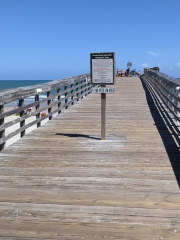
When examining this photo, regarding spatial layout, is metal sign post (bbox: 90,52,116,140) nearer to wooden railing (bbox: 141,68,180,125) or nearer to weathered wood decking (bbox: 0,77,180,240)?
weathered wood decking (bbox: 0,77,180,240)

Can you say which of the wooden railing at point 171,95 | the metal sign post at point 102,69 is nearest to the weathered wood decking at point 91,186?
the wooden railing at point 171,95

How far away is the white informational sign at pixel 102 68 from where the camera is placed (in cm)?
626

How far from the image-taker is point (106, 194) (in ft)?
12.5

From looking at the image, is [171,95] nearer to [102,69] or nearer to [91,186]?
[102,69]

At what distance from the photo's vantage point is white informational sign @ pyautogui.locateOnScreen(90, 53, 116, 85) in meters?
6.26

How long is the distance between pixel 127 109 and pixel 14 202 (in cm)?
807

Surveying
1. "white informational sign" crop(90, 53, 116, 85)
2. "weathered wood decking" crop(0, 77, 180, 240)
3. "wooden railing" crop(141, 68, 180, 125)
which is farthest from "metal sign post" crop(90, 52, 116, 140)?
"wooden railing" crop(141, 68, 180, 125)

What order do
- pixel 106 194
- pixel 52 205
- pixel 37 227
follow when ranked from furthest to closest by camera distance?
pixel 106 194, pixel 52 205, pixel 37 227

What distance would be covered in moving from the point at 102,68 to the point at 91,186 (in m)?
2.95

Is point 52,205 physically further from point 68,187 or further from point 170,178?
point 170,178

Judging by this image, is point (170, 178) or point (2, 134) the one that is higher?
point (2, 134)

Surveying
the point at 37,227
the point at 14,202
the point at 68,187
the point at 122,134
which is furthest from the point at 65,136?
the point at 37,227

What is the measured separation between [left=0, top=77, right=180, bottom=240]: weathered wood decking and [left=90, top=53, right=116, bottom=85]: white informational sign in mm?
1249

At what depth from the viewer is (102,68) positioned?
20.7 feet
